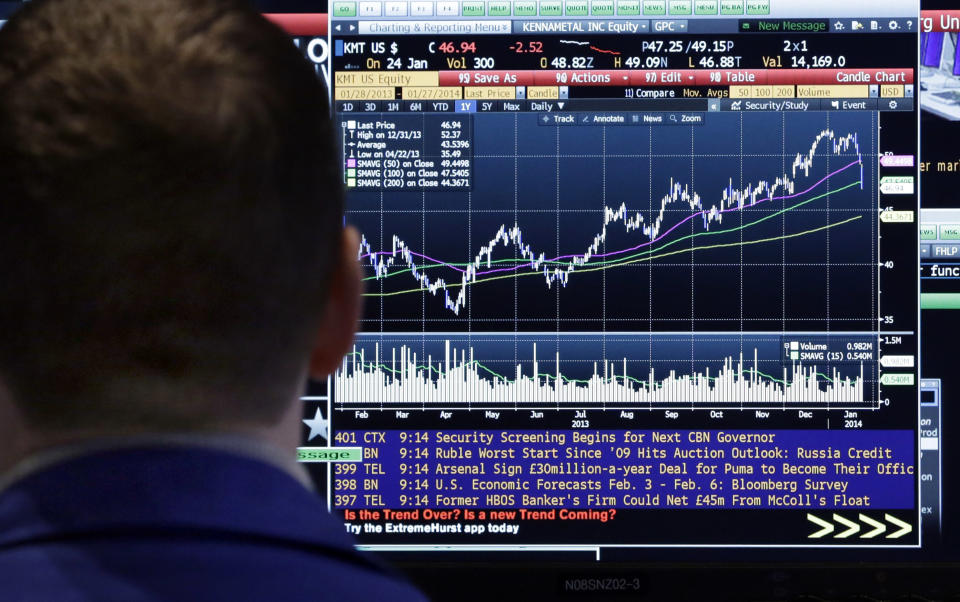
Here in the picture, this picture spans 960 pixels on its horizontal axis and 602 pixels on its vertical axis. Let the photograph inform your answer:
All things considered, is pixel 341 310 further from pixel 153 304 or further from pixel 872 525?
pixel 872 525

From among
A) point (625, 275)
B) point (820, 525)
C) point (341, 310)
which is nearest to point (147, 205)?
point (341, 310)

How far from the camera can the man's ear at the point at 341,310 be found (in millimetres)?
643

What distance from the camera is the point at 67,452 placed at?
0.54 meters

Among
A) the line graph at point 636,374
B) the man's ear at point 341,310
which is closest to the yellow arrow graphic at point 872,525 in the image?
the line graph at point 636,374

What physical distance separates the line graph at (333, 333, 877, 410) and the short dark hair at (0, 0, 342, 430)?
33.9 inches

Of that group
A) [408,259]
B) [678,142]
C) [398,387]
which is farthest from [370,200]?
[678,142]

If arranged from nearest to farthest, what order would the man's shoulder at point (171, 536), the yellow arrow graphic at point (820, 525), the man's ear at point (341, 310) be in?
1. the man's shoulder at point (171, 536)
2. the man's ear at point (341, 310)
3. the yellow arrow graphic at point (820, 525)

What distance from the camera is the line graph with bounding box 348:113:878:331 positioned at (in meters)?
1.44

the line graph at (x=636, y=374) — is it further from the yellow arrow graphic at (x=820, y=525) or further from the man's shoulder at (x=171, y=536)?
the man's shoulder at (x=171, y=536)

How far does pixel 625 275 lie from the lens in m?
1.45

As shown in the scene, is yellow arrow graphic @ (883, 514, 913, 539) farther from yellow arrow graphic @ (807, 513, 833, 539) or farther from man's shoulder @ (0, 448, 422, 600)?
man's shoulder @ (0, 448, 422, 600)

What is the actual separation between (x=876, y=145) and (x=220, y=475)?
1.12 m

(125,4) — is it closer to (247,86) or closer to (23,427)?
(247,86)

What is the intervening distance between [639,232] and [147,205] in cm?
98
